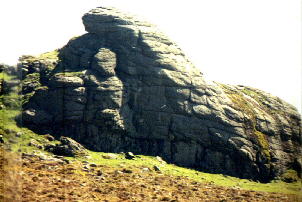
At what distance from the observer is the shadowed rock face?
84.4 metres

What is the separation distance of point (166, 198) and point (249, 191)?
2465cm

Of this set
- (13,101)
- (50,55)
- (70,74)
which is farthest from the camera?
(50,55)

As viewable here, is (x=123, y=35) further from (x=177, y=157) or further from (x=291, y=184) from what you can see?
(x=291, y=184)

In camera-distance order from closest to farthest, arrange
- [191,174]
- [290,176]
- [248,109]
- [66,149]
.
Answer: [66,149], [191,174], [290,176], [248,109]

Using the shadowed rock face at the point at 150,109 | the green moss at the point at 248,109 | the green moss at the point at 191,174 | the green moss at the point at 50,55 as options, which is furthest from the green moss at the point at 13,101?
the green moss at the point at 248,109

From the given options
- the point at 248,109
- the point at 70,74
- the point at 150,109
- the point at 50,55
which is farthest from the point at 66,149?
the point at 248,109

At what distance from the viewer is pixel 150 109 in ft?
296

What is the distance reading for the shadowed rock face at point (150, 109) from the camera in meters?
84.4

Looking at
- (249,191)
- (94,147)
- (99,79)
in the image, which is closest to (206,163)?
(249,191)

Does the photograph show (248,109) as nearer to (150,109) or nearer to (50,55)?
(150,109)

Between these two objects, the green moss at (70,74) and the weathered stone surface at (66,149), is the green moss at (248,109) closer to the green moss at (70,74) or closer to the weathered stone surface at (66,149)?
the green moss at (70,74)

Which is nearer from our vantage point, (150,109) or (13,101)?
(13,101)

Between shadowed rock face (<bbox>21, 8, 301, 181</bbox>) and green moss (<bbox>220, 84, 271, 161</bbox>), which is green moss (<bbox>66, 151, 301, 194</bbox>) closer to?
shadowed rock face (<bbox>21, 8, 301, 181</bbox>)

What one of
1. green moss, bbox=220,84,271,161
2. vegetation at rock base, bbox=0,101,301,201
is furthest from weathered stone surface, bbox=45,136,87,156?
green moss, bbox=220,84,271,161
